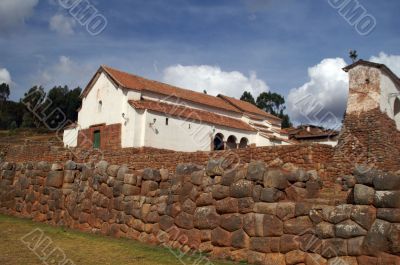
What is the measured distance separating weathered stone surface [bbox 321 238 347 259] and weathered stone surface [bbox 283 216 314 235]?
31cm

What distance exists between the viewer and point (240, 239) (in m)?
6.74

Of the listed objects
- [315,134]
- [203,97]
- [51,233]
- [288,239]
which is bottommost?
[51,233]

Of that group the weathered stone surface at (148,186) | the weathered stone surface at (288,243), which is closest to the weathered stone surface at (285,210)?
the weathered stone surface at (288,243)

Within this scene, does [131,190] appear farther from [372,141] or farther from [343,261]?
[372,141]

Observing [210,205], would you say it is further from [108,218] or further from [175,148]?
[175,148]

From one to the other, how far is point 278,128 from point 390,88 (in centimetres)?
2486

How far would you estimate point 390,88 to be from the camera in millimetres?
15078

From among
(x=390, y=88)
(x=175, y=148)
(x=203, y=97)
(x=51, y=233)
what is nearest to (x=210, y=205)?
(x=51, y=233)

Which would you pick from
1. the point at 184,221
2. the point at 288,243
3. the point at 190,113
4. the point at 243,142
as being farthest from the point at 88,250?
the point at 243,142

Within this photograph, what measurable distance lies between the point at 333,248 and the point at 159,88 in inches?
1101

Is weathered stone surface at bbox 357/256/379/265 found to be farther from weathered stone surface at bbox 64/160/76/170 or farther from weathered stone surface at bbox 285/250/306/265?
weathered stone surface at bbox 64/160/76/170

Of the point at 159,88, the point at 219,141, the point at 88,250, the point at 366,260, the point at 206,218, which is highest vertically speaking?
the point at 159,88

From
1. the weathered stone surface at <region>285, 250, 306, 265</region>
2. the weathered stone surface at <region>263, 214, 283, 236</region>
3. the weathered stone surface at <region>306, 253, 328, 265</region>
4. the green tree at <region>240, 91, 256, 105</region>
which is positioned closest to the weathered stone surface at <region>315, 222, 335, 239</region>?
the weathered stone surface at <region>306, 253, 328, 265</region>

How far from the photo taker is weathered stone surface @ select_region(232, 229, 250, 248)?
6.67 metres
